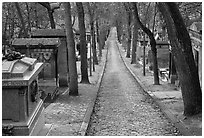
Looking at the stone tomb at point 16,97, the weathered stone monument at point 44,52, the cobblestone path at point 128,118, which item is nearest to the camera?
the stone tomb at point 16,97

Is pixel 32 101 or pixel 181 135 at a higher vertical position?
pixel 32 101

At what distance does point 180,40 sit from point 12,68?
17.7ft

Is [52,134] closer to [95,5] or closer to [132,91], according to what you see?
[132,91]

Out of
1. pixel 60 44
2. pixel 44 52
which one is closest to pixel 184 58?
pixel 44 52

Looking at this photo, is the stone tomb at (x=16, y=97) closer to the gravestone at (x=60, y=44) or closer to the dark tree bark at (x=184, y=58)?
the dark tree bark at (x=184, y=58)

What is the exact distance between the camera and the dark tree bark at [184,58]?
11.6 m

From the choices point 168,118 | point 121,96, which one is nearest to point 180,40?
point 168,118

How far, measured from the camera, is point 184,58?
462 inches

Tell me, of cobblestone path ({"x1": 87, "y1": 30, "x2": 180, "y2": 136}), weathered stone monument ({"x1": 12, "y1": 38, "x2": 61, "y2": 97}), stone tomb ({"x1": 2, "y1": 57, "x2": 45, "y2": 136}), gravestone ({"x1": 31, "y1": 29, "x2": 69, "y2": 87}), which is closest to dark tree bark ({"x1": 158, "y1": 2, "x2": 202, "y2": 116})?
cobblestone path ({"x1": 87, "y1": 30, "x2": 180, "y2": 136})

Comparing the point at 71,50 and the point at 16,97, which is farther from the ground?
the point at 71,50

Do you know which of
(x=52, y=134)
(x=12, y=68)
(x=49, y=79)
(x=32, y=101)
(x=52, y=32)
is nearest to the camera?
(x=12, y=68)

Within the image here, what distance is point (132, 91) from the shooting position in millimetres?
20109

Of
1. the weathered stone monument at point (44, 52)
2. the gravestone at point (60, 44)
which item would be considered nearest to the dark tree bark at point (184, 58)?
the weathered stone monument at point (44, 52)

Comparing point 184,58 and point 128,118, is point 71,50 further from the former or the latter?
point 184,58
